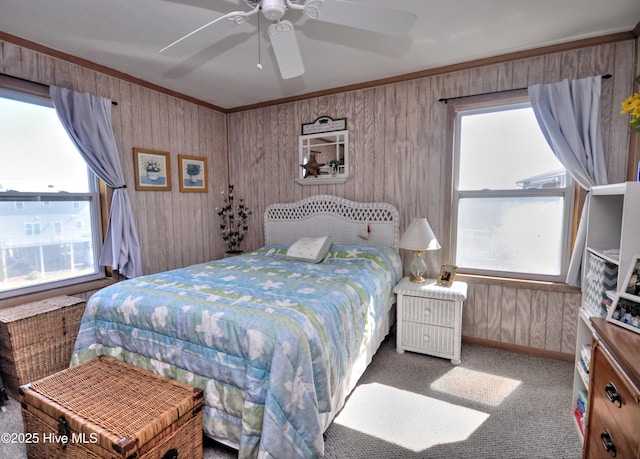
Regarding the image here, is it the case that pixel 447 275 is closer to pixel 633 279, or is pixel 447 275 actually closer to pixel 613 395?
pixel 633 279

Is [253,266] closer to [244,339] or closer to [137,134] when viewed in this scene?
[244,339]


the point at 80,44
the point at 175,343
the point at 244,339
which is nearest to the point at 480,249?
the point at 244,339

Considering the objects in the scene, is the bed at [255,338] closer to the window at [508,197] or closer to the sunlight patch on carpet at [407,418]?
the sunlight patch on carpet at [407,418]

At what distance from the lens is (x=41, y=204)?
103 inches

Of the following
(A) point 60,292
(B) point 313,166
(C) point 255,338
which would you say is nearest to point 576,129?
(B) point 313,166

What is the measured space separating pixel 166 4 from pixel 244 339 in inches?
83.5

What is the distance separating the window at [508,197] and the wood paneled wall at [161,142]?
9.68 ft

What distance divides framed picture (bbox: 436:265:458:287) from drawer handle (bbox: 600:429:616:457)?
5.07 ft

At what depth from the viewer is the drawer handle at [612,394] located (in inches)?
45.1

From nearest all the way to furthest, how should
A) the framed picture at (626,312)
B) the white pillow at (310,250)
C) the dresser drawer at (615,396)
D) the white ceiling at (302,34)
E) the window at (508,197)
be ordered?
the dresser drawer at (615,396)
the framed picture at (626,312)
the white ceiling at (302,34)
the window at (508,197)
the white pillow at (310,250)

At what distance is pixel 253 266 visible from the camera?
283cm

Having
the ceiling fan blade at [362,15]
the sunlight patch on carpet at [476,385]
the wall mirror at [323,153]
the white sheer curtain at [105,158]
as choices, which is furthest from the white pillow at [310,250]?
the ceiling fan blade at [362,15]

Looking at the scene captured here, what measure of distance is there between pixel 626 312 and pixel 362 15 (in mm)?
1804

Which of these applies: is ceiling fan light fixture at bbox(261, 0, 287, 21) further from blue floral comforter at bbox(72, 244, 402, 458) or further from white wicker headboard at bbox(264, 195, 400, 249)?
white wicker headboard at bbox(264, 195, 400, 249)
